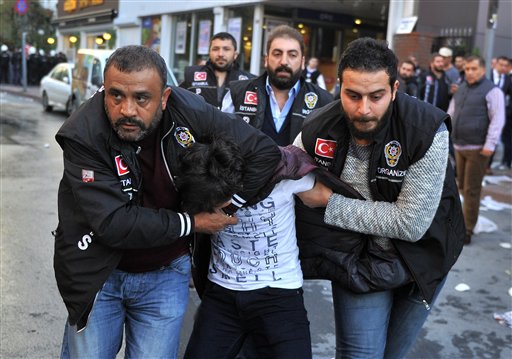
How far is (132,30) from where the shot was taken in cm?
2489

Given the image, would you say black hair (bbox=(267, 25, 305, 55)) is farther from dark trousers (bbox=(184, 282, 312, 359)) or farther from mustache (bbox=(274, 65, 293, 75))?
dark trousers (bbox=(184, 282, 312, 359))

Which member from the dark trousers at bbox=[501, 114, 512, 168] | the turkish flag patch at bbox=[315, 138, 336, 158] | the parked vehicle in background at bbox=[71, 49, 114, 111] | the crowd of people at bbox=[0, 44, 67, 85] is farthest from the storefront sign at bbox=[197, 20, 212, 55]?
the turkish flag patch at bbox=[315, 138, 336, 158]

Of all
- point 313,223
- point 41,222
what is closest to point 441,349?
point 313,223

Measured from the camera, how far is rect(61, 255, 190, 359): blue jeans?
7.63ft

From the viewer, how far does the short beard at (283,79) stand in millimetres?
4453

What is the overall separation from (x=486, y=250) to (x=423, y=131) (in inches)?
172

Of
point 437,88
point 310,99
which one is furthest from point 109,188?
point 437,88

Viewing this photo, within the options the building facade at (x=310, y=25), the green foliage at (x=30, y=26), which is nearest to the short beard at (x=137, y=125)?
the building facade at (x=310, y=25)

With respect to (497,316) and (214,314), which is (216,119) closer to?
(214,314)

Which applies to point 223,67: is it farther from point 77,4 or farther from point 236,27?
point 77,4

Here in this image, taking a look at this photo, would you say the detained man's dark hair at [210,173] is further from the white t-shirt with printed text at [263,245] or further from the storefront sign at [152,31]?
the storefront sign at [152,31]

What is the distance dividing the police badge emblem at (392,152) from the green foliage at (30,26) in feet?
118

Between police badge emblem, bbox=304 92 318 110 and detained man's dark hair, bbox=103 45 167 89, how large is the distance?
7.88ft

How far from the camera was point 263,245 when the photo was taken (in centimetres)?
246
